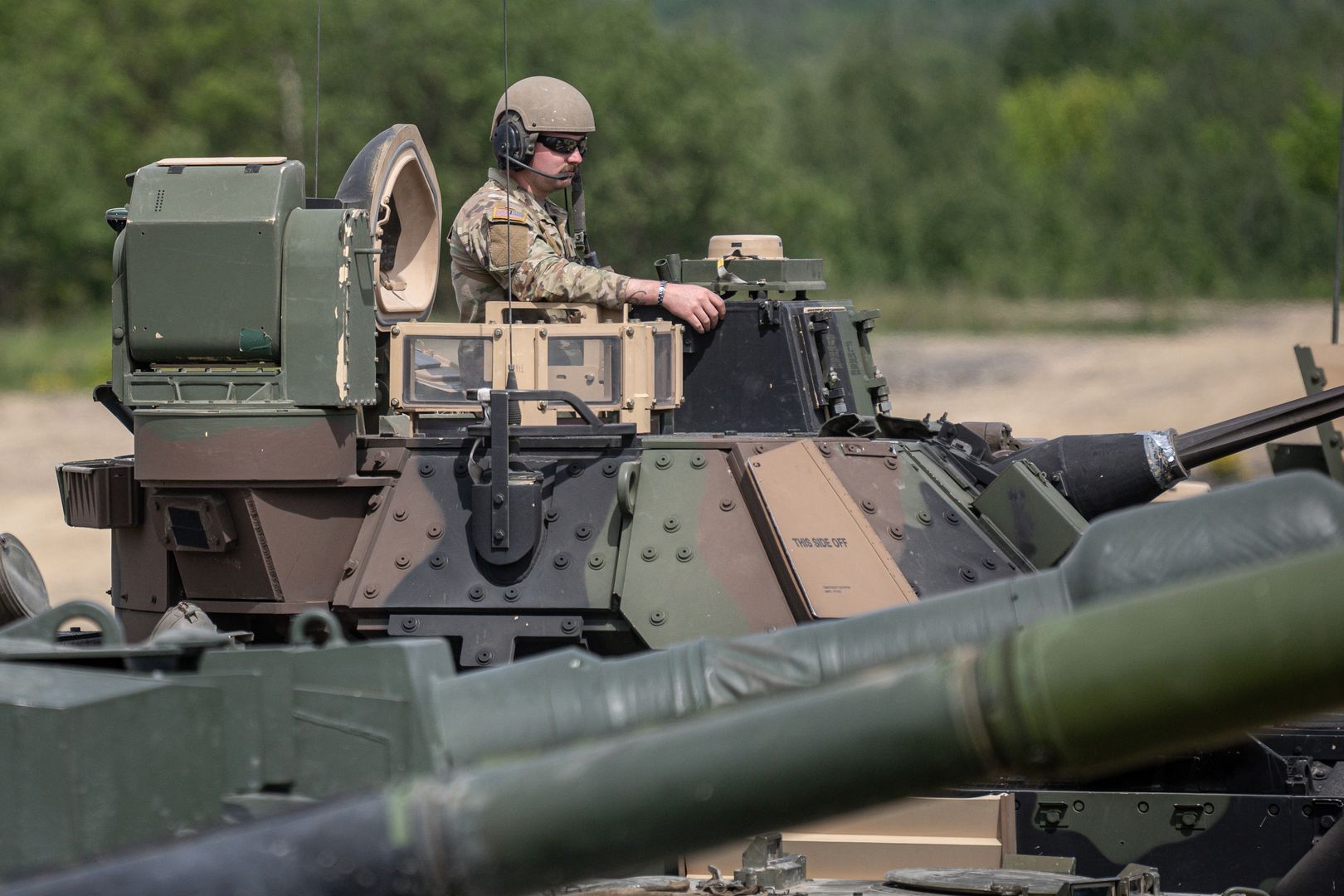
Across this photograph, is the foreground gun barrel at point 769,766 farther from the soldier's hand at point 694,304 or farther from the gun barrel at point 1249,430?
the gun barrel at point 1249,430

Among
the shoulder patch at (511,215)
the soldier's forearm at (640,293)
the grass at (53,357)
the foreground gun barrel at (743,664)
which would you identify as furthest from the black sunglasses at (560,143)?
the grass at (53,357)

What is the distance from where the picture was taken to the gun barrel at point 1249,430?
725 centimetres

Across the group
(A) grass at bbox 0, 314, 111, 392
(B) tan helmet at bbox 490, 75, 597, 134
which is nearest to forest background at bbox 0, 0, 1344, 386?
(A) grass at bbox 0, 314, 111, 392

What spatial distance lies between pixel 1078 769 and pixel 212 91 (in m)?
33.8

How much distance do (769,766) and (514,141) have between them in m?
5.04

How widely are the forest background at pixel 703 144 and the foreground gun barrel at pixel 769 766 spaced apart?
57.5 ft

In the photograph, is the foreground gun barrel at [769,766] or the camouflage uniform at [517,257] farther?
the camouflage uniform at [517,257]

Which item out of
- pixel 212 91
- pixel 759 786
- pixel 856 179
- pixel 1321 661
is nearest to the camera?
pixel 1321 661

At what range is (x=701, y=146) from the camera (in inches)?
1265

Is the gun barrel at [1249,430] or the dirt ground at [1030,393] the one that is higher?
the dirt ground at [1030,393]

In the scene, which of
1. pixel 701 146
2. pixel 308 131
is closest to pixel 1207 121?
pixel 701 146

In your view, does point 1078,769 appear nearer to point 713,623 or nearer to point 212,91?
point 713,623

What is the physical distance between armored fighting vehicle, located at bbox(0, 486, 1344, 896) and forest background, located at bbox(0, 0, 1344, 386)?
16.9m

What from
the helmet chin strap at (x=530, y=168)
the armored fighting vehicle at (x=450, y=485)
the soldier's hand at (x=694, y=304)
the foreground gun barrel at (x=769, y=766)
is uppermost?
the helmet chin strap at (x=530, y=168)
